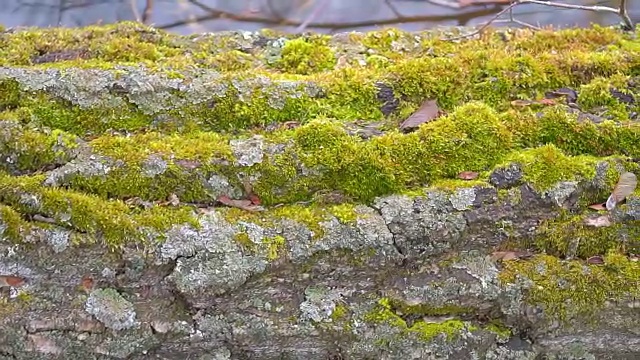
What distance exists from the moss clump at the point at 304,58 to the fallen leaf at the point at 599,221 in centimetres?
111

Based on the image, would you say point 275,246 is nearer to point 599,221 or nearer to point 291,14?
point 599,221

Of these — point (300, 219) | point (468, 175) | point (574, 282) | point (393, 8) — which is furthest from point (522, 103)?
point (393, 8)

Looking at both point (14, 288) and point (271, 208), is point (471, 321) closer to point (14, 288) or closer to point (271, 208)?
point (271, 208)

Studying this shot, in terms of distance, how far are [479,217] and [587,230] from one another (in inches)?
15.1

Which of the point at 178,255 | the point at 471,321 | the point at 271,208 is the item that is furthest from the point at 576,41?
the point at 178,255

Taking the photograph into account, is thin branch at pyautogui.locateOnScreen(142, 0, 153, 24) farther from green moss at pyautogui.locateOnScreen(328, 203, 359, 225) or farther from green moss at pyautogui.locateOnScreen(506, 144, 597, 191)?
green moss at pyautogui.locateOnScreen(506, 144, 597, 191)

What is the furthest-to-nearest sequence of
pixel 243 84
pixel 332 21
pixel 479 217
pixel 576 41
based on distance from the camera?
pixel 332 21
pixel 576 41
pixel 243 84
pixel 479 217

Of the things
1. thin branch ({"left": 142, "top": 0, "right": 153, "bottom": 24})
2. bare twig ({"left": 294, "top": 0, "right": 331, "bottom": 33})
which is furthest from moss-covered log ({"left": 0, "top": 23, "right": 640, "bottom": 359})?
bare twig ({"left": 294, "top": 0, "right": 331, "bottom": 33})

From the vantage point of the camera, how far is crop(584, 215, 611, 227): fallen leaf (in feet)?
6.61

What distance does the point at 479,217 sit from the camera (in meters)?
1.95

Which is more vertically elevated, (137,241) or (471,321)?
(137,241)

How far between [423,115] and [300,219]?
0.61m

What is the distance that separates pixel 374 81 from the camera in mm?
2236

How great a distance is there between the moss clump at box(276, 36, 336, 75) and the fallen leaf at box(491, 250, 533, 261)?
970 mm
